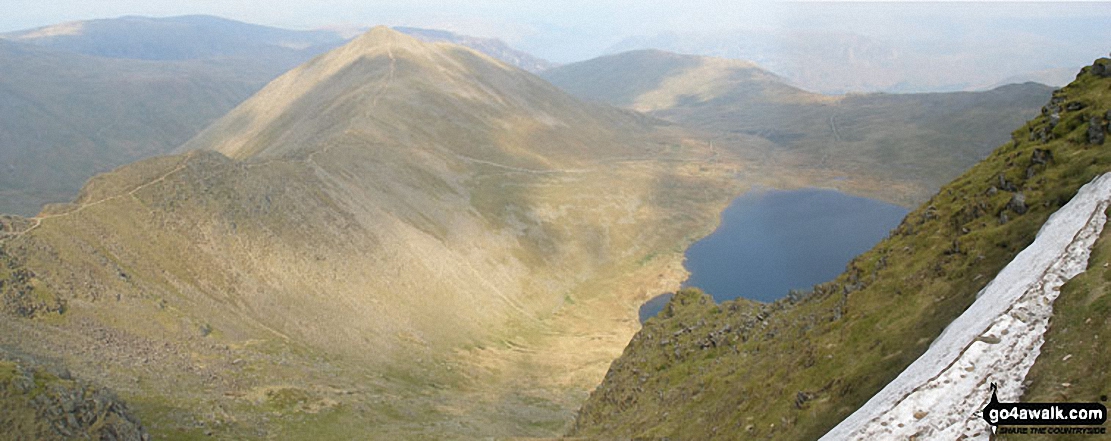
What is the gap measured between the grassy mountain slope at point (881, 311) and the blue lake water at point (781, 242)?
62329 mm

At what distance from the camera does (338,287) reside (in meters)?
74.6

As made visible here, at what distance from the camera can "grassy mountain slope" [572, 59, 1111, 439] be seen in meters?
24.2

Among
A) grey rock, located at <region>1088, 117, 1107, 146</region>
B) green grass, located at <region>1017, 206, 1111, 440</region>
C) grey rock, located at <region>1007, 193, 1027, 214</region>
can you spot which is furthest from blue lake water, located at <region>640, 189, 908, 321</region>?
green grass, located at <region>1017, 206, 1111, 440</region>

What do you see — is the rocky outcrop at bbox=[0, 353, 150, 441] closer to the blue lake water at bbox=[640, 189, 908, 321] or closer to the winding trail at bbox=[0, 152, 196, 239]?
the winding trail at bbox=[0, 152, 196, 239]

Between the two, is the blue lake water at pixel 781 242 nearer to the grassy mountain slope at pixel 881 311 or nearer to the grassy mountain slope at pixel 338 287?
the grassy mountain slope at pixel 338 287

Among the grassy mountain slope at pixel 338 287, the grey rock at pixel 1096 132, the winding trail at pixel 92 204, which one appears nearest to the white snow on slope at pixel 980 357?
the grey rock at pixel 1096 132

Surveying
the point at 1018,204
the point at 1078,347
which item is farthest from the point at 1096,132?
the point at 1078,347

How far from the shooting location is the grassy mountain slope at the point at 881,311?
2416 cm

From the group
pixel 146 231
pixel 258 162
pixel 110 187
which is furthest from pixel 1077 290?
pixel 258 162

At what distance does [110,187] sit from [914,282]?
255ft

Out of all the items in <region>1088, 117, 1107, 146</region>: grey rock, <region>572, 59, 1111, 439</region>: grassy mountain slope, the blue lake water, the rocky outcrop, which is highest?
<region>1088, 117, 1107, 146</region>: grey rock

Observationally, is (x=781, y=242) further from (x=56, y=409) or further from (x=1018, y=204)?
(x=56, y=409)

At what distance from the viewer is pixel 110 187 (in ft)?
226

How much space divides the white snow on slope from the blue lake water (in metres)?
79.7
